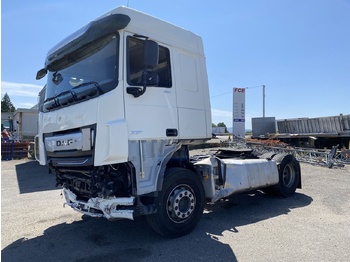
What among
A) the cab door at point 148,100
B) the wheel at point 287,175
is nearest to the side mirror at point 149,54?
the cab door at point 148,100

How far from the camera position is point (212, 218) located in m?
5.56

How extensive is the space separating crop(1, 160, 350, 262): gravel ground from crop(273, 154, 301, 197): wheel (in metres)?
0.26

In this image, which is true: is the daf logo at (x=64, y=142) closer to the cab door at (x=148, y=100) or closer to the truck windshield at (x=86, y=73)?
the truck windshield at (x=86, y=73)

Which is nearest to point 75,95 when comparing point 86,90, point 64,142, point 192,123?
point 86,90

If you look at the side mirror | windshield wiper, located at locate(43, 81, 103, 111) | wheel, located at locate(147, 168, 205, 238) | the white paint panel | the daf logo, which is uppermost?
the side mirror

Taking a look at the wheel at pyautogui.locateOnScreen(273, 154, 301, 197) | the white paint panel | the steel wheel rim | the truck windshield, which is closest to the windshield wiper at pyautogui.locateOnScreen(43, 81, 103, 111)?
the truck windshield

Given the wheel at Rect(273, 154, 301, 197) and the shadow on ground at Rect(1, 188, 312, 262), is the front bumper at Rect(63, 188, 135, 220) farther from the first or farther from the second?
the wheel at Rect(273, 154, 301, 197)

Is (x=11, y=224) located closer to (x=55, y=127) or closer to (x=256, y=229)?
(x=55, y=127)

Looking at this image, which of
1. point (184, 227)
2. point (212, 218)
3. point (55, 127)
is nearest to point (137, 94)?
point (55, 127)

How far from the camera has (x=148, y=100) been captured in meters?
4.25

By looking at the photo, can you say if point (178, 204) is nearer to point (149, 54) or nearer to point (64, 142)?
point (64, 142)

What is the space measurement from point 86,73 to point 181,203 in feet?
8.10

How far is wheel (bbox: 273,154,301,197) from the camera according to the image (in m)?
7.02

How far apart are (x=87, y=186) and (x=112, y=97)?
145 centimetres
